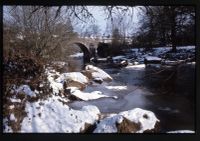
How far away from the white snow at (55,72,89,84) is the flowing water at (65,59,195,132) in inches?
3.1

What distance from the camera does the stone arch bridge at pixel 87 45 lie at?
3.97m

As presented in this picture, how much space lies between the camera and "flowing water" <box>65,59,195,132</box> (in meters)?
3.90

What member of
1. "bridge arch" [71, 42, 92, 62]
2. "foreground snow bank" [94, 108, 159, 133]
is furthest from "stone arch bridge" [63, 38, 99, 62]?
"foreground snow bank" [94, 108, 159, 133]

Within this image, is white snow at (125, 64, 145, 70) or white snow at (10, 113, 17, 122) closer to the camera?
white snow at (10, 113, 17, 122)

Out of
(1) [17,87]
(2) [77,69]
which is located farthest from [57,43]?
(1) [17,87]

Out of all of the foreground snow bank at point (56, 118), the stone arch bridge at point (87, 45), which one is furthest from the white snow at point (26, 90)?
the stone arch bridge at point (87, 45)

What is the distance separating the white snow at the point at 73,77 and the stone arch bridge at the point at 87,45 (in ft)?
0.66

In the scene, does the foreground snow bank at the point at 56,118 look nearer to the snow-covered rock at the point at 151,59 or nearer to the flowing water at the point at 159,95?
the flowing water at the point at 159,95

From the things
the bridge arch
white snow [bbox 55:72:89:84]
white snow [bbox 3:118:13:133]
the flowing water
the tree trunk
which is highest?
the tree trunk

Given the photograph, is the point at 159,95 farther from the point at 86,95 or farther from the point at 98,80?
the point at 86,95

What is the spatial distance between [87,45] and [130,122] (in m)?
1.01

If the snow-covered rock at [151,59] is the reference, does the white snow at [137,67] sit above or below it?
below

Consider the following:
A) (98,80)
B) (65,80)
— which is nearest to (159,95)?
(98,80)

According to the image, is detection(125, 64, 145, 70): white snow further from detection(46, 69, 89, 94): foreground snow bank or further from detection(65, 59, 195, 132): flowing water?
detection(46, 69, 89, 94): foreground snow bank
